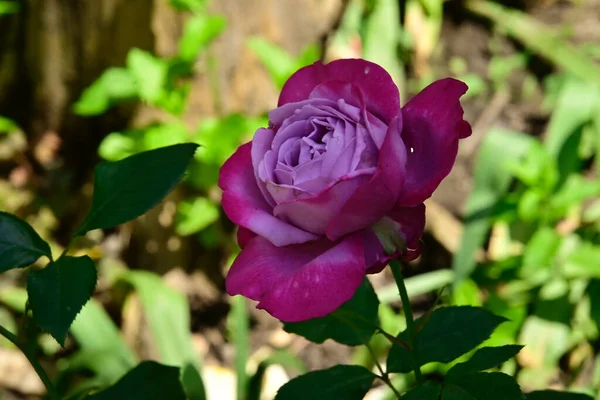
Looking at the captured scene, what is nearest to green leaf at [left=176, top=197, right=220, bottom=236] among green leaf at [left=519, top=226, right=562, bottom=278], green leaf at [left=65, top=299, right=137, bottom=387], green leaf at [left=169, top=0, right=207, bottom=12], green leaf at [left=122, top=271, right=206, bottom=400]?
green leaf at [left=122, top=271, right=206, bottom=400]

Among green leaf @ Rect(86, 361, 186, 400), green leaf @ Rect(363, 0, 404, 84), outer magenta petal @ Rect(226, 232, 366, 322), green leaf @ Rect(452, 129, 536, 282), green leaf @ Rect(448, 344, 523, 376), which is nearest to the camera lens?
outer magenta petal @ Rect(226, 232, 366, 322)

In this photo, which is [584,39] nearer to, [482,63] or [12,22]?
[482,63]

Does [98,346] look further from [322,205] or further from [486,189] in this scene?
[322,205]

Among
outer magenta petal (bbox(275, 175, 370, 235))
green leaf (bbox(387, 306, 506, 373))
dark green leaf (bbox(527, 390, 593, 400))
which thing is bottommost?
dark green leaf (bbox(527, 390, 593, 400))

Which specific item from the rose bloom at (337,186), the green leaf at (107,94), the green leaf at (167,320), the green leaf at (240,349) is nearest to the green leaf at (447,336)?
the rose bloom at (337,186)

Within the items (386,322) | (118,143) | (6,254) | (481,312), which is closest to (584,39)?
(386,322)

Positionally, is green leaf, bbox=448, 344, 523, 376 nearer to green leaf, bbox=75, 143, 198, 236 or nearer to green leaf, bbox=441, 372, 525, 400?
green leaf, bbox=441, 372, 525, 400
